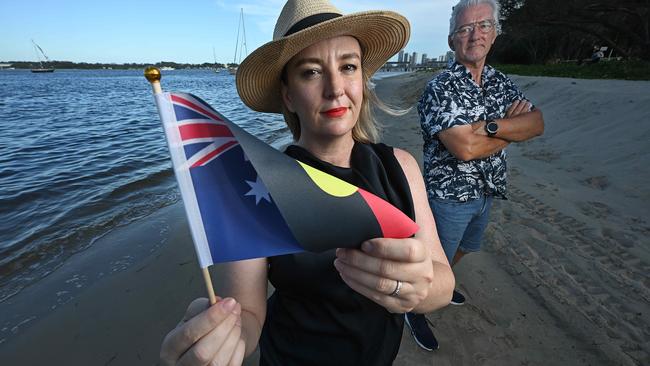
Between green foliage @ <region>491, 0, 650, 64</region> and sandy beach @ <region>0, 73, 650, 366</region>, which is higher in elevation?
green foliage @ <region>491, 0, 650, 64</region>

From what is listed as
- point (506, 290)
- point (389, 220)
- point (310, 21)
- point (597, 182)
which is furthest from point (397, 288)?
point (597, 182)

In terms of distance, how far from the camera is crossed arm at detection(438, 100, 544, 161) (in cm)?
238

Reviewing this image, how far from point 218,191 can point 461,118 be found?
6.58ft

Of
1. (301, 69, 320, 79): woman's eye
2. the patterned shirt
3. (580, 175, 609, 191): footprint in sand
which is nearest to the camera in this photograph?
(301, 69, 320, 79): woman's eye

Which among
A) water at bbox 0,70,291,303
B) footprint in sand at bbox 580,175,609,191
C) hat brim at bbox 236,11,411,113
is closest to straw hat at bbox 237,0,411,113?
hat brim at bbox 236,11,411,113

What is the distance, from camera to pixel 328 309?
5.30 ft

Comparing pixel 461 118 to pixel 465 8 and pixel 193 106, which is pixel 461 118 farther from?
pixel 193 106

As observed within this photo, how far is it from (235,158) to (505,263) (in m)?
3.95

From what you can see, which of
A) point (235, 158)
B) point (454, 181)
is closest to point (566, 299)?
point (454, 181)

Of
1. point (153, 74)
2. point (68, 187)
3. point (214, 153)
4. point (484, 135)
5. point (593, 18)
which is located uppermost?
point (593, 18)

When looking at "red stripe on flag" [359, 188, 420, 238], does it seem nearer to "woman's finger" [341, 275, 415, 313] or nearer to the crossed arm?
"woman's finger" [341, 275, 415, 313]

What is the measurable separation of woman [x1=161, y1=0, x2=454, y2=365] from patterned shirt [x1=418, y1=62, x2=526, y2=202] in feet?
2.56

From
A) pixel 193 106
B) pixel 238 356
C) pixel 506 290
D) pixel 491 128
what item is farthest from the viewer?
pixel 506 290

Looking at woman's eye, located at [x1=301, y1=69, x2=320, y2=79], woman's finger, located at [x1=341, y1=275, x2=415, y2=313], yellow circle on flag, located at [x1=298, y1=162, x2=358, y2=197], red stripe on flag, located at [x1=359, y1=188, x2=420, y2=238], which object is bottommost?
woman's finger, located at [x1=341, y1=275, x2=415, y2=313]
